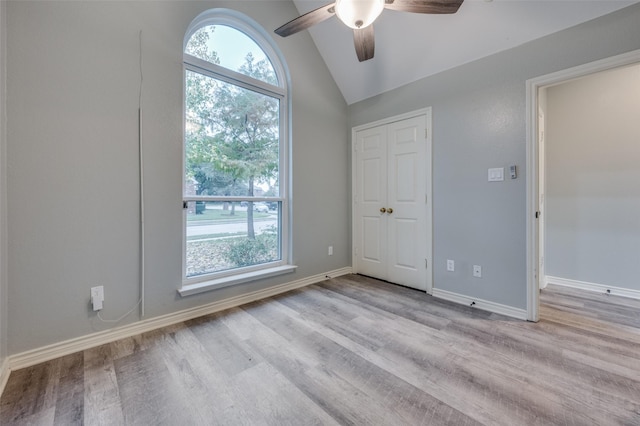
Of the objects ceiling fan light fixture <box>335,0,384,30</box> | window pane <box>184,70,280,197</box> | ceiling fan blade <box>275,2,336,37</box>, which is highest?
ceiling fan blade <box>275,2,336,37</box>

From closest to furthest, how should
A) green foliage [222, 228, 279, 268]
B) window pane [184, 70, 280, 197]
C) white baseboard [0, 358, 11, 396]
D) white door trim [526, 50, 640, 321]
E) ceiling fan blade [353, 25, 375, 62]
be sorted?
white baseboard [0, 358, 11, 396] < ceiling fan blade [353, 25, 375, 62] < white door trim [526, 50, 640, 321] < window pane [184, 70, 280, 197] < green foliage [222, 228, 279, 268]

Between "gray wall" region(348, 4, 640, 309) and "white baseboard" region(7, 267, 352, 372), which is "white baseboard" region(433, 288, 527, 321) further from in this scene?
"white baseboard" region(7, 267, 352, 372)

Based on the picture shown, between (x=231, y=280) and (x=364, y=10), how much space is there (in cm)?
240

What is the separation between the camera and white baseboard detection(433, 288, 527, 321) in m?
2.29

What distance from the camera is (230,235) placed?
8.75ft

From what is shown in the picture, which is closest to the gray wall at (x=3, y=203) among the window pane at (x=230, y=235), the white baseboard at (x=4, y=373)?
the white baseboard at (x=4, y=373)

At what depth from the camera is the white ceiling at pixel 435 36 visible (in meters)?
2.01

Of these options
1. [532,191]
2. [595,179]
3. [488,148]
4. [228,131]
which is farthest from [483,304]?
[228,131]

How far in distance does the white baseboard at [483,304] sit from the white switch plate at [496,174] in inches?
45.4

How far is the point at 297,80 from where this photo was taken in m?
3.10

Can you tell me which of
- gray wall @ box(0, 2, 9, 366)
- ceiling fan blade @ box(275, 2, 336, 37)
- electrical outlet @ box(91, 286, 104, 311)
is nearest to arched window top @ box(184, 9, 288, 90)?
ceiling fan blade @ box(275, 2, 336, 37)

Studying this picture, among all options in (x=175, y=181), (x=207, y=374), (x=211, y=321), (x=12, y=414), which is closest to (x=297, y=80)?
(x=175, y=181)

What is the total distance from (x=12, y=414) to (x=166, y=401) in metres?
0.69

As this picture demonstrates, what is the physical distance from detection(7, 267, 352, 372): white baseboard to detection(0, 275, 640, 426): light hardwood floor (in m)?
0.06
